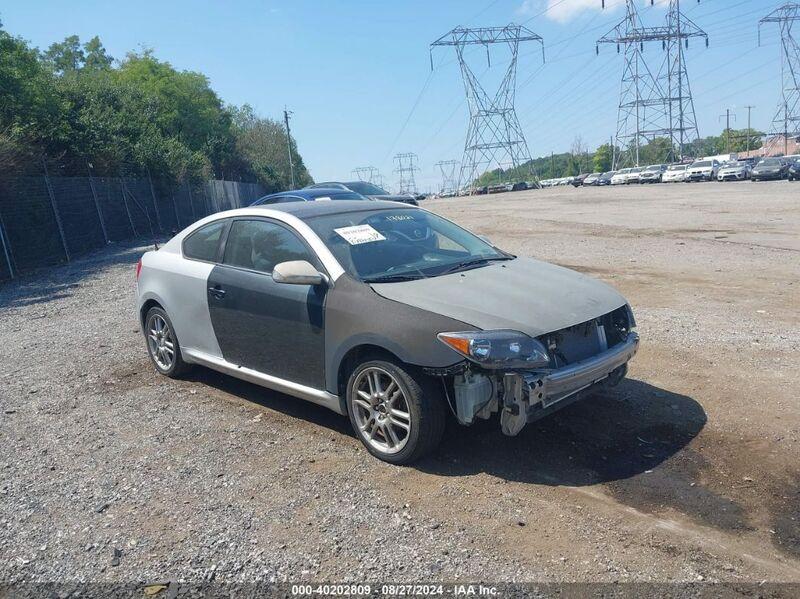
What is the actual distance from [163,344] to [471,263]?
311 centimetres

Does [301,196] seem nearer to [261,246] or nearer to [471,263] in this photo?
[261,246]

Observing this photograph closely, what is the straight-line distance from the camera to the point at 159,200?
92.3 feet

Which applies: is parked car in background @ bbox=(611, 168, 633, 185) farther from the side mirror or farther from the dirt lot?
the side mirror

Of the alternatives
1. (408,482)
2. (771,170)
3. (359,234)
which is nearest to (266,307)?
(359,234)

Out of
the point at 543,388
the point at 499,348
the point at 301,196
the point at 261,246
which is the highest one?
the point at 301,196

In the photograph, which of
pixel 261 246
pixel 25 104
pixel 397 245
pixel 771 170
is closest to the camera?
→ pixel 397 245

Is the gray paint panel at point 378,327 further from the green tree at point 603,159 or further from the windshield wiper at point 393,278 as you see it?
the green tree at point 603,159

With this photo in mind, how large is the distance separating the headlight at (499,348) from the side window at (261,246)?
1.41 m

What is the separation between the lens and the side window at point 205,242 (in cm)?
592

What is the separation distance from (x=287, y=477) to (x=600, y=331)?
2.28 metres

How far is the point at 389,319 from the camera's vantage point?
434 centimetres

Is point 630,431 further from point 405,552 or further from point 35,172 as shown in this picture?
point 35,172

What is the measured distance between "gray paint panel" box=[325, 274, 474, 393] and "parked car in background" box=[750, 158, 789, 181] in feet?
158

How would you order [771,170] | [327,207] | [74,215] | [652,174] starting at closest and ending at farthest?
[327,207], [74,215], [771,170], [652,174]
